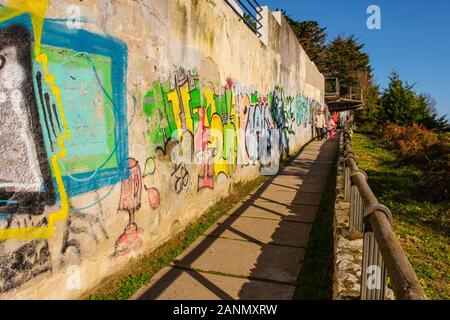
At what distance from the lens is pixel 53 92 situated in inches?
111

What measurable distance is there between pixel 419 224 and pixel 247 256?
2956 mm

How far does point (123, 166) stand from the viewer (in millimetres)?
3594

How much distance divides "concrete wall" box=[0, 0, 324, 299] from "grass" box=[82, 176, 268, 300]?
10 cm

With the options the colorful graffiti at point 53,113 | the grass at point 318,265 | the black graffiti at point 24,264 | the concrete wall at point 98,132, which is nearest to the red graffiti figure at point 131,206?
the concrete wall at point 98,132

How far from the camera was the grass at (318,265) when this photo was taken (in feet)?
11.2

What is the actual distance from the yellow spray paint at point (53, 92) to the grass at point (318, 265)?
2242 millimetres

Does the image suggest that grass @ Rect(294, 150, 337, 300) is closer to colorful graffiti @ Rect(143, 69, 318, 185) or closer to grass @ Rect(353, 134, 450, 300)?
grass @ Rect(353, 134, 450, 300)

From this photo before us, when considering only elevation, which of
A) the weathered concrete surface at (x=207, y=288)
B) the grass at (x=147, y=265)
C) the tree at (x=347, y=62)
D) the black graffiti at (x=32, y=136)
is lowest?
the weathered concrete surface at (x=207, y=288)

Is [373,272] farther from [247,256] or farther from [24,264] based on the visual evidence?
[24,264]

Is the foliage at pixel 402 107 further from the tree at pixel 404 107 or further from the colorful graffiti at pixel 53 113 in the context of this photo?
the colorful graffiti at pixel 53 113

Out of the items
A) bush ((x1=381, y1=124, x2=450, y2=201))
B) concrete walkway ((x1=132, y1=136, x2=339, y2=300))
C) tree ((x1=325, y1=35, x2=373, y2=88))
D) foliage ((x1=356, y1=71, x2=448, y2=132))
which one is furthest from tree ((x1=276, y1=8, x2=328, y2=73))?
concrete walkway ((x1=132, y1=136, x2=339, y2=300))

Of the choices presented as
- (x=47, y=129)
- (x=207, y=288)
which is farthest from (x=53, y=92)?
(x=207, y=288)

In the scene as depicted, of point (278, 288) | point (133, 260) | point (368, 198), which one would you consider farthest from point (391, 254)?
point (133, 260)

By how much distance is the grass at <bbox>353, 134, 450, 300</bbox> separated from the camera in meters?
3.85
